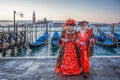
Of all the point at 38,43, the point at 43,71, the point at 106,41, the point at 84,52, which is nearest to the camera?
the point at 84,52

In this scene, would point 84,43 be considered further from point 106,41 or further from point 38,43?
point 106,41

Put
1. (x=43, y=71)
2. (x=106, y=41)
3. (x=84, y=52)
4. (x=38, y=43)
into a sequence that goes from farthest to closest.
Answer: (x=106, y=41) < (x=38, y=43) < (x=43, y=71) < (x=84, y=52)

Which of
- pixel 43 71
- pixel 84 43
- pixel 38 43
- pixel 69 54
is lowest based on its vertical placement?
pixel 38 43

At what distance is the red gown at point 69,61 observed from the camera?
18.1ft

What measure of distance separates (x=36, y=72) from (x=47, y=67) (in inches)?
27.2

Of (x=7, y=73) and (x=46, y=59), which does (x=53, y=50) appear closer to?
(x=46, y=59)

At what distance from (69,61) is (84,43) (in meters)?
0.56

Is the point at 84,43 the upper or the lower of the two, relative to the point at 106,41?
upper

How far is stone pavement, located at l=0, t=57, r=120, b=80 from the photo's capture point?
529cm

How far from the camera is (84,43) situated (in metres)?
5.46

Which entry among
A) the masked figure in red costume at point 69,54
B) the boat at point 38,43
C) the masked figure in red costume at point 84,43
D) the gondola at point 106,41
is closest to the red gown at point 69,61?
the masked figure in red costume at point 69,54

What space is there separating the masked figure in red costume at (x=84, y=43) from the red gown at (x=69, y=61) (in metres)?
0.15

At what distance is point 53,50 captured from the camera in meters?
25.0

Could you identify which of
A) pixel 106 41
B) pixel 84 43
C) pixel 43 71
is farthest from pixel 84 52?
pixel 106 41
